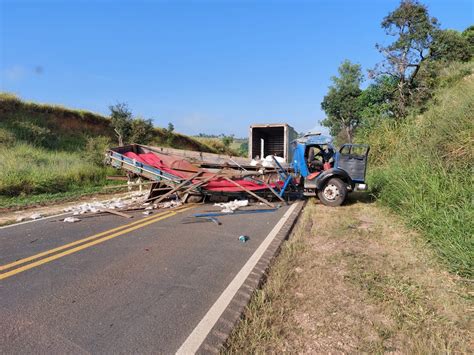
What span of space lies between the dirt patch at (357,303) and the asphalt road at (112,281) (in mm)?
655

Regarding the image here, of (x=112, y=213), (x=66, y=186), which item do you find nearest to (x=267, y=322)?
(x=112, y=213)

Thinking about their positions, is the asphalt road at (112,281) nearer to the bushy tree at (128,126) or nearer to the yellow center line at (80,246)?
the yellow center line at (80,246)

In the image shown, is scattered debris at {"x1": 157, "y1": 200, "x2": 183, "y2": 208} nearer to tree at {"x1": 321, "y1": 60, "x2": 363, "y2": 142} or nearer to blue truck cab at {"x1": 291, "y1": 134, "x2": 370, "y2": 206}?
blue truck cab at {"x1": 291, "y1": 134, "x2": 370, "y2": 206}

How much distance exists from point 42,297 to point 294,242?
375 cm

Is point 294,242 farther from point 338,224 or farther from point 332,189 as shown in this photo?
point 332,189

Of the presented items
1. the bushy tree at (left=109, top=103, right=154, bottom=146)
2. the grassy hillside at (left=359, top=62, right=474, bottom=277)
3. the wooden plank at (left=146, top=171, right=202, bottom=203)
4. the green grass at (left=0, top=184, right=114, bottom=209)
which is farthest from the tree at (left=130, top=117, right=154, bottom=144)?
the grassy hillside at (left=359, top=62, right=474, bottom=277)

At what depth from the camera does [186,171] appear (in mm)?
9414

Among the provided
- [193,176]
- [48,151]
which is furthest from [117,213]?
[48,151]

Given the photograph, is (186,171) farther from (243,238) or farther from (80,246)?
(80,246)

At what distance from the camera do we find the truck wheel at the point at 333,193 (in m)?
8.83

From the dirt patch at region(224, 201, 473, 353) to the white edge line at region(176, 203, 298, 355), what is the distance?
0.88 ft

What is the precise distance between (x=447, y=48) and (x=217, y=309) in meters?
26.4

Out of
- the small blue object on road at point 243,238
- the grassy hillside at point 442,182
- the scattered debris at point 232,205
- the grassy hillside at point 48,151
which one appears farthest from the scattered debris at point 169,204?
the grassy hillside at point 442,182

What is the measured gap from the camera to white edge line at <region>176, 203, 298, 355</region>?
254cm
